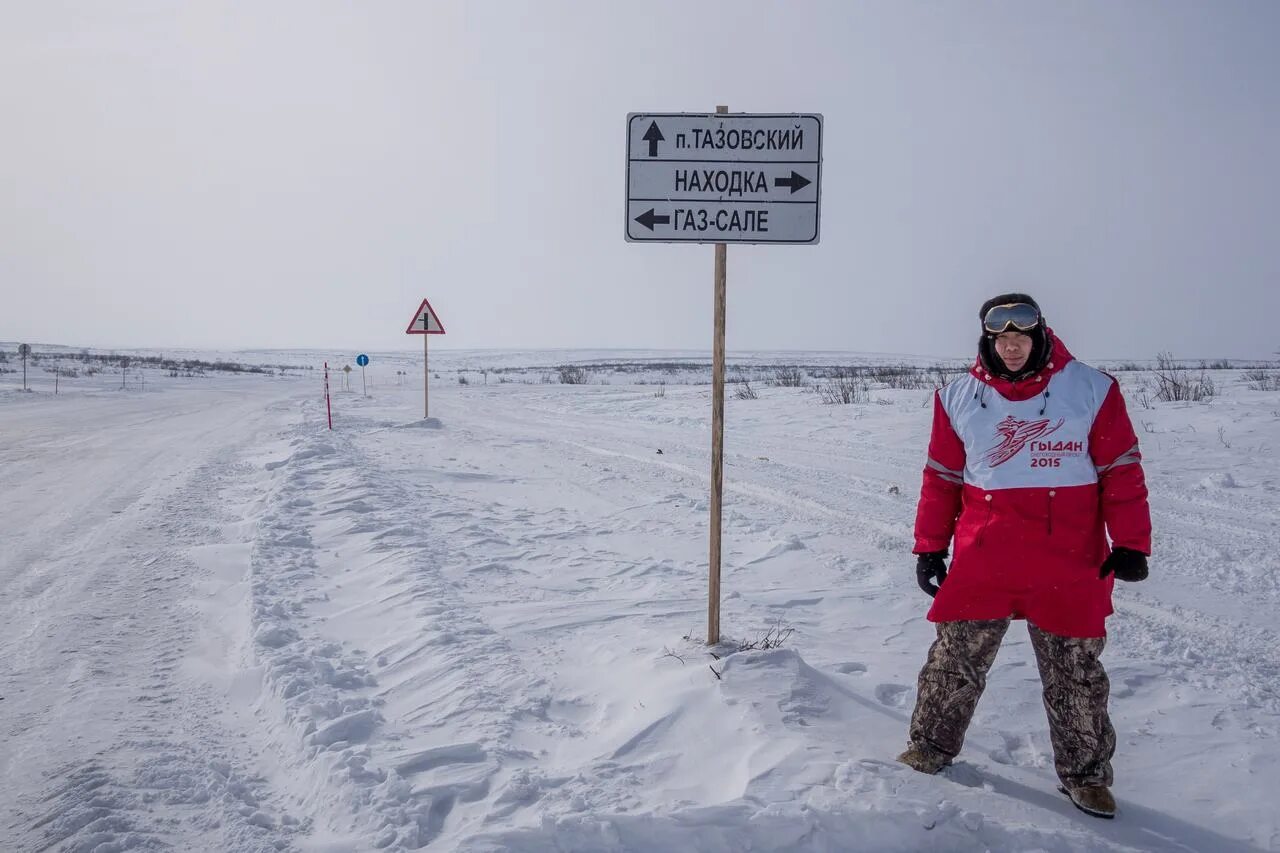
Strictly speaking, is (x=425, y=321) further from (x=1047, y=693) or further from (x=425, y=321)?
(x=1047, y=693)

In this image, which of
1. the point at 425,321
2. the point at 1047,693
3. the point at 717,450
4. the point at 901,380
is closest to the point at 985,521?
the point at 1047,693

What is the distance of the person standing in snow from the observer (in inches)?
97.9

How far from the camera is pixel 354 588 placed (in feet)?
16.3

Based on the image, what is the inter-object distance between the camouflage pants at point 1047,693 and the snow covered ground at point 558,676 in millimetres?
154

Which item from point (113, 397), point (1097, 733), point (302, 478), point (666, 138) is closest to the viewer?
point (1097, 733)

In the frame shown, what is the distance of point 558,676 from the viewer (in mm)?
3641

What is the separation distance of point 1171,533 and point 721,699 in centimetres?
505

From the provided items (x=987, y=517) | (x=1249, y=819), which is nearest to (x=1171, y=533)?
(x=1249, y=819)

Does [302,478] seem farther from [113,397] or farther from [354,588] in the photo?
[113,397]

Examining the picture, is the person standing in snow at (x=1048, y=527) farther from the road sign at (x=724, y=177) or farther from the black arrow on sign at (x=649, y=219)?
the black arrow on sign at (x=649, y=219)

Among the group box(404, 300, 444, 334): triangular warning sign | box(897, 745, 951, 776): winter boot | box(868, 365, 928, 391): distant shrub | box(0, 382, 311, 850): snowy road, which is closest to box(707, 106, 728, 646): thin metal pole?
box(897, 745, 951, 776): winter boot

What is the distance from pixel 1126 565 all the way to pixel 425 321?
13956mm

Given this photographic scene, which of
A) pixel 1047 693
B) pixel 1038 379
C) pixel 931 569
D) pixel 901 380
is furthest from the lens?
pixel 901 380

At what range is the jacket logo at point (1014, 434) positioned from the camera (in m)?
2.53
